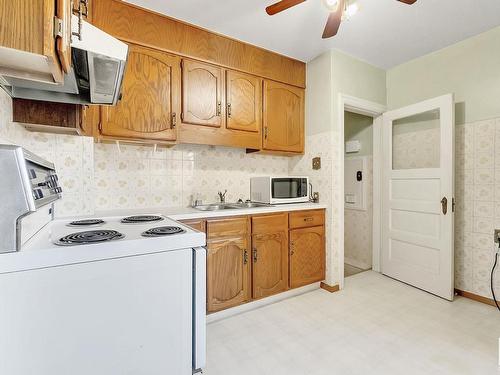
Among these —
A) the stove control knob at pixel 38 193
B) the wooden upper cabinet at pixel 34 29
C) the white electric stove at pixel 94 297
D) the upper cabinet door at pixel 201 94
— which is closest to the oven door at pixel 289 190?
the upper cabinet door at pixel 201 94

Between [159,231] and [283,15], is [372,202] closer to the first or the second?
[283,15]

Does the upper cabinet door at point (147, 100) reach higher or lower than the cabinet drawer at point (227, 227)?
higher

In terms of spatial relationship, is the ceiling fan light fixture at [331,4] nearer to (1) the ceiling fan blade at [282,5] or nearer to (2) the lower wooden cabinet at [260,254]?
(1) the ceiling fan blade at [282,5]

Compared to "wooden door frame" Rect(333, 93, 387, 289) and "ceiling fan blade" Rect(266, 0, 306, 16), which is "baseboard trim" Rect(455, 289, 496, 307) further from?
"ceiling fan blade" Rect(266, 0, 306, 16)

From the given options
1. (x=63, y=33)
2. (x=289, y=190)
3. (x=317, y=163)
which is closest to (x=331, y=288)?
(x=289, y=190)

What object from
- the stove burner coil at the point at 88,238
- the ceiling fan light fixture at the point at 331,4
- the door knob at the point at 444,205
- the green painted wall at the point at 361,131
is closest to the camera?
the stove burner coil at the point at 88,238

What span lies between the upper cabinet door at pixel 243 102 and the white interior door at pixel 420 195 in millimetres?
1538

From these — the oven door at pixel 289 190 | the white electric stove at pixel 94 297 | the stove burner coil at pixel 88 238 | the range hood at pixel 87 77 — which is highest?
the range hood at pixel 87 77

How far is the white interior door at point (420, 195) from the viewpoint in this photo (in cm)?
237

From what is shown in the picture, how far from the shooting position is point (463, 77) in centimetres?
246

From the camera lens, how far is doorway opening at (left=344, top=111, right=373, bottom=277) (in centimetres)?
326

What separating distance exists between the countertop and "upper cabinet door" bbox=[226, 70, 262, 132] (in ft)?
2.69

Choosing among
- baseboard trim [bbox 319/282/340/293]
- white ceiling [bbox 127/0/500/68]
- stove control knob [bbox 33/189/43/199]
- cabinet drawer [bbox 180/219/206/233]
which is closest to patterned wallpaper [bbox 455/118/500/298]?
white ceiling [bbox 127/0/500/68]

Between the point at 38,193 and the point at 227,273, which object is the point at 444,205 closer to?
the point at 227,273
